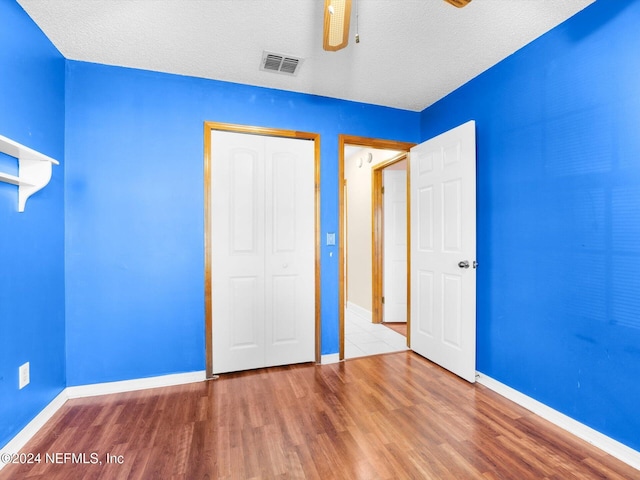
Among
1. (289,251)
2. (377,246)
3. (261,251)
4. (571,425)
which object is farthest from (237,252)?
(571,425)

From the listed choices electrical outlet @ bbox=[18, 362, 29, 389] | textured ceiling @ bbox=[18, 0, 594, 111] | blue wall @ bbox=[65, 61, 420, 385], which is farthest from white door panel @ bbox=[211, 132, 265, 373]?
electrical outlet @ bbox=[18, 362, 29, 389]

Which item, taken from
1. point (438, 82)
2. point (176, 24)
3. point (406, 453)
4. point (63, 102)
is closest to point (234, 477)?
point (406, 453)

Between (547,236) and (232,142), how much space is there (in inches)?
100

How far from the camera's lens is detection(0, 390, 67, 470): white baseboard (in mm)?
1641

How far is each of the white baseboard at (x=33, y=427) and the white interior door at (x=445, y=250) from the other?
2994mm

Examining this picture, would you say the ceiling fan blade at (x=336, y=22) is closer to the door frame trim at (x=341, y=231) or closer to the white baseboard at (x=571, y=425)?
the door frame trim at (x=341, y=231)

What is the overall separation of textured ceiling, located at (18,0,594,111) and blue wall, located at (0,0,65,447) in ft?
0.74

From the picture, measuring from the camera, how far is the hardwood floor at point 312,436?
1.56 meters

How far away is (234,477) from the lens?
151cm

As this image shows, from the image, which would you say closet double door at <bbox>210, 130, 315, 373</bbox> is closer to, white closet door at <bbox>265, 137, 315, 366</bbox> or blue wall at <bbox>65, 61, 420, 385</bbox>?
white closet door at <bbox>265, 137, 315, 366</bbox>

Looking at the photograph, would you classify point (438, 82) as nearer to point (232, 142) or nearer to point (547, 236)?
point (547, 236)

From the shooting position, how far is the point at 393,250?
4.37 m

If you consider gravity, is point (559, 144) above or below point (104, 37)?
below

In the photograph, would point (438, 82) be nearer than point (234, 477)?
No
